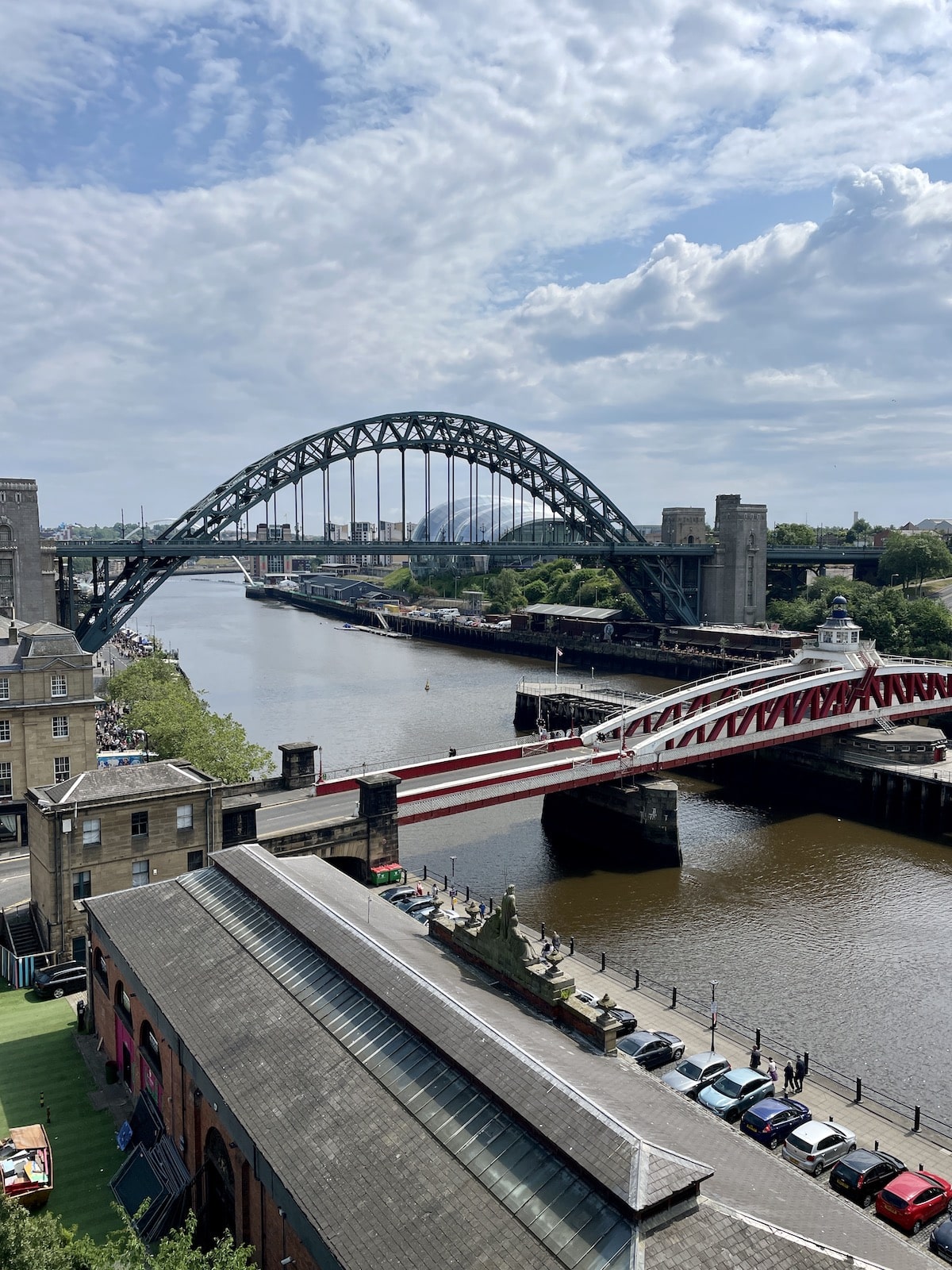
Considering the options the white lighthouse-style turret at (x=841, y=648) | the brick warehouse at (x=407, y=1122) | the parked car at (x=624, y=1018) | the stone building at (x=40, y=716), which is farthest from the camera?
the white lighthouse-style turret at (x=841, y=648)

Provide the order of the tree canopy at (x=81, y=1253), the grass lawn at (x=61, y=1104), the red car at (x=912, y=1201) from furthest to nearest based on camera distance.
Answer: the grass lawn at (x=61, y=1104) → the red car at (x=912, y=1201) → the tree canopy at (x=81, y=1253)

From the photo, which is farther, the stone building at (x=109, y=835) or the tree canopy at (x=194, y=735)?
the tree canopy at (x=194, y=735)

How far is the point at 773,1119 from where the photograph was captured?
21.3m

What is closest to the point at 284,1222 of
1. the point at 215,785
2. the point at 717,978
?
the point at 215,785

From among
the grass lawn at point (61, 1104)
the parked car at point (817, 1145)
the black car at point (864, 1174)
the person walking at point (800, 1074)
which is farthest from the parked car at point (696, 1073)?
the grass lawn at point (61, 1104)

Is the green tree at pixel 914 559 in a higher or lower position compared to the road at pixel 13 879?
higher

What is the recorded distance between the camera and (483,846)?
43031 mm

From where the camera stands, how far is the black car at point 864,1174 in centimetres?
1905

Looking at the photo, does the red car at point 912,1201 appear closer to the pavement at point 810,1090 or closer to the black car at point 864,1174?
the pavement at point 810,1090

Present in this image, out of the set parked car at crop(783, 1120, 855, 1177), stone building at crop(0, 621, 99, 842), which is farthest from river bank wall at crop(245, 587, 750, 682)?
parked car at crop(783, 1120, 855, 1177)

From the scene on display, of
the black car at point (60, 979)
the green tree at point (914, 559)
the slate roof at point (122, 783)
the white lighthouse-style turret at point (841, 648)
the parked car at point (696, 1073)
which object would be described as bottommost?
the parked car at point (696, 1073)

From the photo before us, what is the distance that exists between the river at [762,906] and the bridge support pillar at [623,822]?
101 centimetres

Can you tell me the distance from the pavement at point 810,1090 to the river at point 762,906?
1.59 m

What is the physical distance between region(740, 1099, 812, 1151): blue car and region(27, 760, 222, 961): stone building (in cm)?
1541
